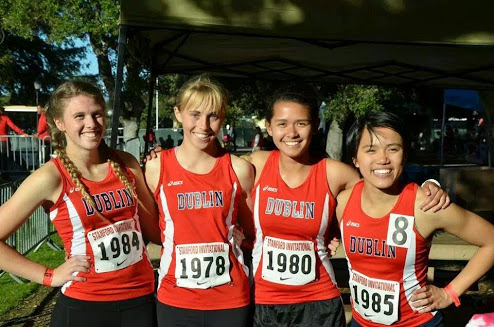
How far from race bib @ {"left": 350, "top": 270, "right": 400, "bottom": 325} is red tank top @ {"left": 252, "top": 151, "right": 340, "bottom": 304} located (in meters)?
0.21

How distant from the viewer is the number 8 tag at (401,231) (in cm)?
238

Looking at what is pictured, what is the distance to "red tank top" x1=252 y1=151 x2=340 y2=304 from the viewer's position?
8.62ft

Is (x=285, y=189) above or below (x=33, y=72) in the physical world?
below

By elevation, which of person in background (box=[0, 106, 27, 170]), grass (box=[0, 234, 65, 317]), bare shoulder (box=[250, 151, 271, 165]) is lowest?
grass (box=[0, 234, 65, 317])

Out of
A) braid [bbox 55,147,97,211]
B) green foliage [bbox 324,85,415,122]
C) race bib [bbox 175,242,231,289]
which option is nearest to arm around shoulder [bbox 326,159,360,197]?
race bib [bbox 175,242,231,289]

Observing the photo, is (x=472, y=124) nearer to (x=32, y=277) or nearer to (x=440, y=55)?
(x=440, y=55)

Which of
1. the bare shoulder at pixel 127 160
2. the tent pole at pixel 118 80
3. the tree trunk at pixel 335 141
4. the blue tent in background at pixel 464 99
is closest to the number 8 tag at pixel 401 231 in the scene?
the bare shoulder at pixel 127 160

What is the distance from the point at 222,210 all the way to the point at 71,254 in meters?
0.77

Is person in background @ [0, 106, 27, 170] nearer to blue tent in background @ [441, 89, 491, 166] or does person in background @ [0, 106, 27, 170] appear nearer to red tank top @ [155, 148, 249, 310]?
blue tent in background @ [441, 89, 491, 166]

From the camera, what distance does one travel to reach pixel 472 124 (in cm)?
3209

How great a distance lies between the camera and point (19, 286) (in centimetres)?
601

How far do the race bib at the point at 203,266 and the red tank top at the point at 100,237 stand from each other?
9.3 inches

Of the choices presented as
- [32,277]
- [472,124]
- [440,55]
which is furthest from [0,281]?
[472,124]

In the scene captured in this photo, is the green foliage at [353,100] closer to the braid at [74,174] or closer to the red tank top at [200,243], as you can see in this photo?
the red tank top at [200,243]
